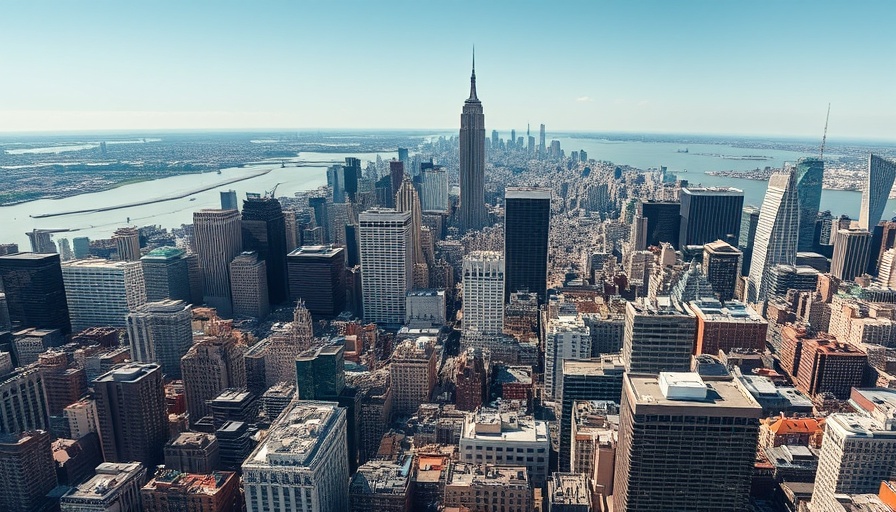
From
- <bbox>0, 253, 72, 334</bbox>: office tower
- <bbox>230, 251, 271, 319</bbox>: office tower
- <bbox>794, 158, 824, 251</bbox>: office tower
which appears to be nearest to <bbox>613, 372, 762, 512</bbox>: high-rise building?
<bbox>230, 251, 271, 319</bbox>: office tower

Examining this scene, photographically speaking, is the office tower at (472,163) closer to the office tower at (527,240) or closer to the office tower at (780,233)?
the office tower at (527,240)

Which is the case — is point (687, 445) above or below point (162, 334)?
above

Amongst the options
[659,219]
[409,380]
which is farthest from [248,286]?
[659,219]

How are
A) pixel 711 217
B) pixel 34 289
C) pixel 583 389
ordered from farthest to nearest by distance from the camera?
pixel 711 217, pixel 34 289, pixel 583 389

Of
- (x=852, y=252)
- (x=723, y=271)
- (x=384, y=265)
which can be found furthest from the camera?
(x=852, y=252)

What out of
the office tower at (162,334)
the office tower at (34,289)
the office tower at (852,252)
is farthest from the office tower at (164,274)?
the office tower at (852,252)

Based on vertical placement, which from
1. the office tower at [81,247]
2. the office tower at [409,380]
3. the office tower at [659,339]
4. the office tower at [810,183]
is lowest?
the office tower at [409,380]

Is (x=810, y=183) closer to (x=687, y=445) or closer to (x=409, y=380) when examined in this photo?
(x=409, y=380)
